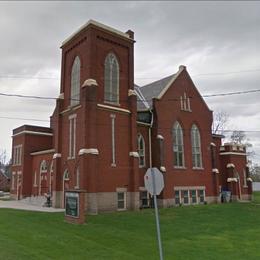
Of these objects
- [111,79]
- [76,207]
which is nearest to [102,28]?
[111,79]

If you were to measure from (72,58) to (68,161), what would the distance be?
9164 millimetres

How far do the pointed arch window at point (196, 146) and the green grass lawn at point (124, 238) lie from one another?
45.1 ft

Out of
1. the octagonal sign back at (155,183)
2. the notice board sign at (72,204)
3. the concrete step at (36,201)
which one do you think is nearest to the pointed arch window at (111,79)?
the notice board sign at (72,204)

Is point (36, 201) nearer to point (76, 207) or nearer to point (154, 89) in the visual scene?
point (76, 207)

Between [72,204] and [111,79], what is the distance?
1250 cm

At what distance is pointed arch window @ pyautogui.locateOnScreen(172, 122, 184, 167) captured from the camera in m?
34.6

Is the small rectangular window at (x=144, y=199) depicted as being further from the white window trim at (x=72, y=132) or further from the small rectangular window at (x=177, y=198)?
the white window trim at (x=72, y=132)

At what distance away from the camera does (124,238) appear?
15570mm

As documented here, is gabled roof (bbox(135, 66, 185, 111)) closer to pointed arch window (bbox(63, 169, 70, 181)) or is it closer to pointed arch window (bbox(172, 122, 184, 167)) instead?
pointed arch window (bbox(172, 122, 184, 167))

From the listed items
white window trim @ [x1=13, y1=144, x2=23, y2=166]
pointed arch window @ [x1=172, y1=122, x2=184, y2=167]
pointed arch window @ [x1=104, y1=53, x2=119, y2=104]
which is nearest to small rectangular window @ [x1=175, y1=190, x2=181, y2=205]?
pointed arch window @ [x1=172, y1=122, x2=184, y2=167]

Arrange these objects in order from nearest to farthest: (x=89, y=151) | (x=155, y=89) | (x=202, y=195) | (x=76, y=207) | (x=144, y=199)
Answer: (x=76, y=207)
(x=89, y=151)
(x=144, y=199)
(x=202, y=195)
(x=155, y=89)

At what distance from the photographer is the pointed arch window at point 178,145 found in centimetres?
3456

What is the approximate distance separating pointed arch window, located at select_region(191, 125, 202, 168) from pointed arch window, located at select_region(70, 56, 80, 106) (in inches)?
552

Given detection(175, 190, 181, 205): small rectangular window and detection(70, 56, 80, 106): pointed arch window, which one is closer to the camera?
detection(70, 56, 80, 106): pointed arch window
